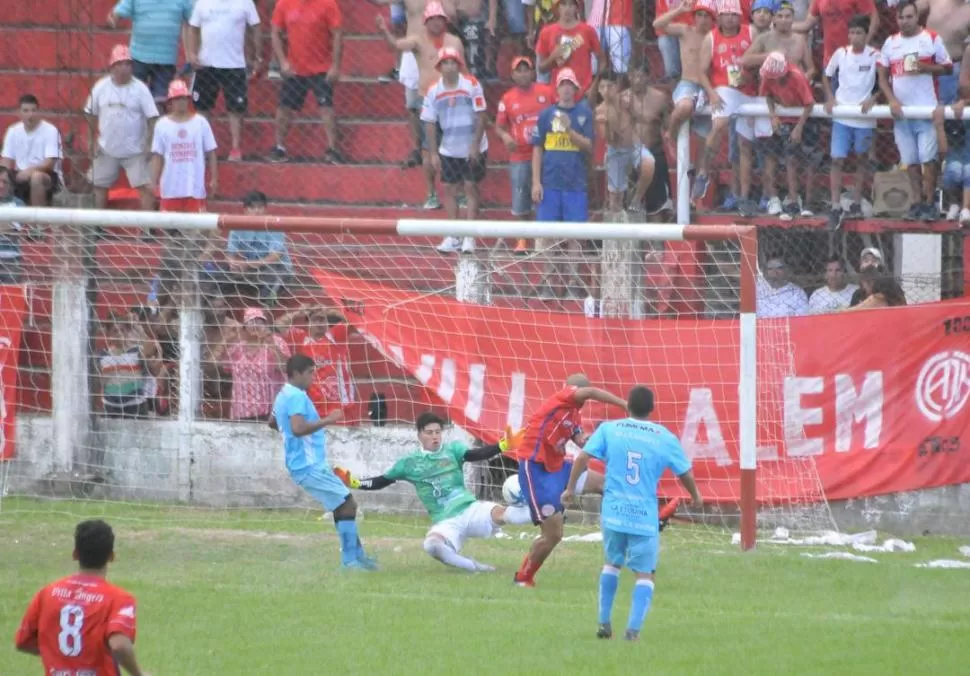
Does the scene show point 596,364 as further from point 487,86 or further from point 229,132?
point 229,132

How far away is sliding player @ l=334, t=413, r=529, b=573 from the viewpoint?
12359 millimetres

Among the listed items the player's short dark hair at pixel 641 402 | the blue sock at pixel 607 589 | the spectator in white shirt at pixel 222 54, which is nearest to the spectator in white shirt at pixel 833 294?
the player's short dark hair at pixel 641 402

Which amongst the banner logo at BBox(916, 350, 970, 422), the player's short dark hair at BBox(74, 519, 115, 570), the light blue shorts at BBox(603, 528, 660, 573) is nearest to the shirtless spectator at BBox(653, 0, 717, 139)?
the banner logo at BBox(916, 350, 970, 422)

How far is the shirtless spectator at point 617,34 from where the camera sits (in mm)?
16766

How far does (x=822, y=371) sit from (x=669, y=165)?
3173 millimetres

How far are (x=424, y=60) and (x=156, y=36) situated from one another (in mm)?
3227

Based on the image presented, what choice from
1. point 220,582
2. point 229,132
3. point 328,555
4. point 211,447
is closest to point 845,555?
point 328,555

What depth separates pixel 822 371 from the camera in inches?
570

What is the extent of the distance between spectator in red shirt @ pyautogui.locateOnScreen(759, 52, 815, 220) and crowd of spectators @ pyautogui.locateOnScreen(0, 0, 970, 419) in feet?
0.07

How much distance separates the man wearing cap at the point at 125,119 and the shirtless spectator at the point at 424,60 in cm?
284

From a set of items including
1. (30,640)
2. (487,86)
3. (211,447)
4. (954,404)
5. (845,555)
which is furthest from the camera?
(487,86)

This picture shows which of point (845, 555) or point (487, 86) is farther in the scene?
Answer: point (487, 86)

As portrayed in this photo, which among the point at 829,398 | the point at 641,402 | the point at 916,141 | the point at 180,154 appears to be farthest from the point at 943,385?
the point at 180,154

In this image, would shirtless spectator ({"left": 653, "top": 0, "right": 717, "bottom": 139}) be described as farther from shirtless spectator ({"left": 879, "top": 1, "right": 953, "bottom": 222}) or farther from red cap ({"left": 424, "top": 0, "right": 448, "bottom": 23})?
red cap ({"left": 424, "top": 0, "right": 448, "bottom": 23})
